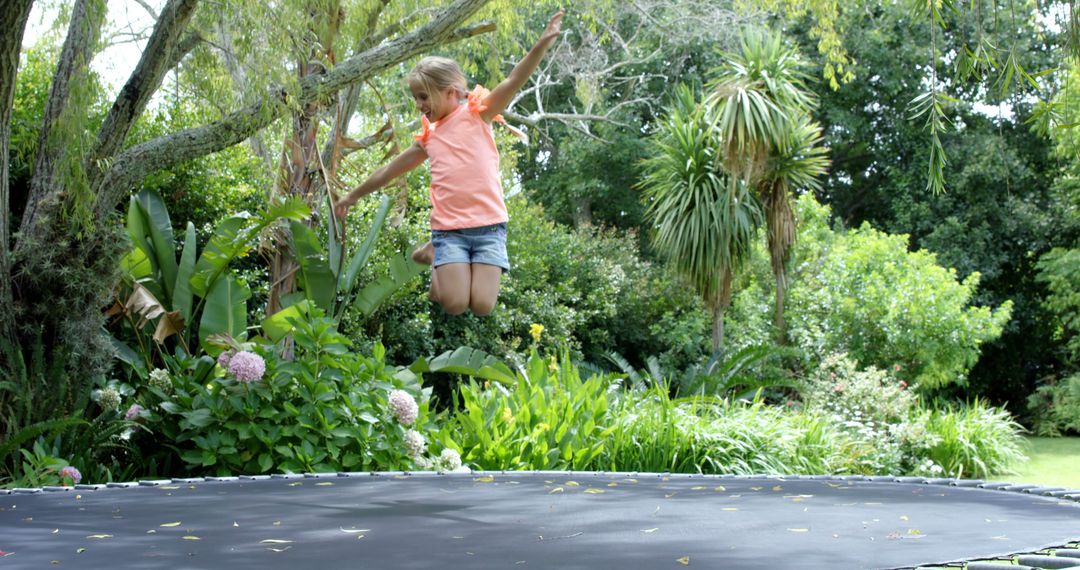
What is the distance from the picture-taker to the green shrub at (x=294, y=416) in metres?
4.34

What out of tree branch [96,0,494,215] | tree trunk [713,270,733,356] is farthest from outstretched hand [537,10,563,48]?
tree trunk [713,270,733,356]

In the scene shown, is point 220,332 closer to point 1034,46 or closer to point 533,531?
point 533,531

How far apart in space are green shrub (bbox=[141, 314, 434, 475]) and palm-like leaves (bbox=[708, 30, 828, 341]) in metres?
4.93

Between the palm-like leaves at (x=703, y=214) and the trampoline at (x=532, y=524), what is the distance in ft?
17.0

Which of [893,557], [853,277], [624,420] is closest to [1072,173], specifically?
[853,277]

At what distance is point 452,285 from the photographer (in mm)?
3275

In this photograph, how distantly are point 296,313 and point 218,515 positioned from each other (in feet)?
6.60

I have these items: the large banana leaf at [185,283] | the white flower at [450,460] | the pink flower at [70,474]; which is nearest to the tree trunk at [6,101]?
the pink flower at [70,474]

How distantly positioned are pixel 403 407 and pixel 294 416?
0.48 meters

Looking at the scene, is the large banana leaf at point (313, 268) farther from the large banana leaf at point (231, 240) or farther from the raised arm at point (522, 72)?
the raised arm at point (522, 72)

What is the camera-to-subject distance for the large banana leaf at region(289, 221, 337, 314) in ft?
17.3

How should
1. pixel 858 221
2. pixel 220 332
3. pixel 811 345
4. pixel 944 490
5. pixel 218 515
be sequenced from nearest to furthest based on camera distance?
pixel 218 515 → pixel 944 490 → pixel 220 332 → pixel 811 345 → pixel 858 221

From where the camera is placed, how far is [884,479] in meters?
3.87

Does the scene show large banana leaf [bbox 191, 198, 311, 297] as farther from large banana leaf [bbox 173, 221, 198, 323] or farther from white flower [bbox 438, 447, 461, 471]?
white flower [bbox 438, 447, 461, 471]
